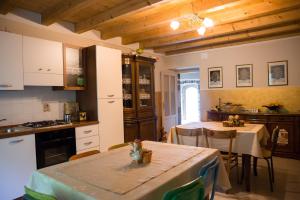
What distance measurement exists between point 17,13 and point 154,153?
2.86 m

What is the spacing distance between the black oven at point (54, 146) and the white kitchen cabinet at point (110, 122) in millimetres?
571

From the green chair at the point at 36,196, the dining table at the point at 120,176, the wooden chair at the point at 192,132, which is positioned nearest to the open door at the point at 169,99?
the wooden chair at the point at 192,132

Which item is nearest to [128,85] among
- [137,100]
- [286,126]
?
[137,100]

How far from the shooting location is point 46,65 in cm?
316

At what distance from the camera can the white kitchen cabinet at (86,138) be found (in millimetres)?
3250

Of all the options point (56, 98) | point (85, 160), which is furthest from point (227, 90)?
point (85, 160)

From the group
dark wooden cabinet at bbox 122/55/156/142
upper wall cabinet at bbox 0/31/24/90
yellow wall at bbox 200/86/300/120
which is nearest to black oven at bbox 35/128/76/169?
upper wall cabinet at bbox 0/31/24/90

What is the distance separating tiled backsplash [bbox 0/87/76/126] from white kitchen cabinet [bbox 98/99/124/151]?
26.0 inches

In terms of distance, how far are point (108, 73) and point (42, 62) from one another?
106cm

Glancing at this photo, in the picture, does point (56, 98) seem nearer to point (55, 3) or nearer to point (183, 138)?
point (55, 3)

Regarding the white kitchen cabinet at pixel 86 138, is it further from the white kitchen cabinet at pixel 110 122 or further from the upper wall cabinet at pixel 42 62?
the upper wall cabinet at pixel 42 62

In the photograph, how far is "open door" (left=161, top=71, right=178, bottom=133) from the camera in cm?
608

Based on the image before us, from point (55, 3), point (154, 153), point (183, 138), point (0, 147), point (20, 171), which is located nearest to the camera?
point (154, 153)

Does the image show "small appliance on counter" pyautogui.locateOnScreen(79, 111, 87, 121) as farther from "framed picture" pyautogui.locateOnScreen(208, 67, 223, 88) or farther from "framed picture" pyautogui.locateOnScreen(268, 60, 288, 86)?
"framed picture" pyautogui.locateOnScreen(268, 60, 288, 86)
